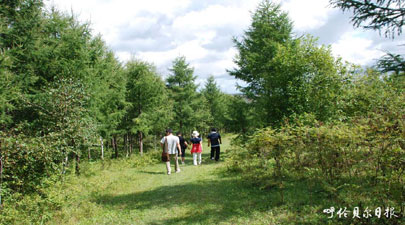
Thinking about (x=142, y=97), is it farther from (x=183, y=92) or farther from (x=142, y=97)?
(x=183, y=92)

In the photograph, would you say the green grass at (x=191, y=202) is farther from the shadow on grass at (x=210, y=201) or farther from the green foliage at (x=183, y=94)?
the green foliage at (x=183, y=94)

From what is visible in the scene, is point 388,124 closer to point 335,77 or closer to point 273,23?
point 335,77

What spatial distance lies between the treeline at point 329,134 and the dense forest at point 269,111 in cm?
2

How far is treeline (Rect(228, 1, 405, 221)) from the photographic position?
4.07 meters

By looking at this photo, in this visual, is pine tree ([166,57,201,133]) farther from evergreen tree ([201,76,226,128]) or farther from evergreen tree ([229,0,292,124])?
evergreen tree ([201,76,226,128])

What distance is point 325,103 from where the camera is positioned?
7.33 meters

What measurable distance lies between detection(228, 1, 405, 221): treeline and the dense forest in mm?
24

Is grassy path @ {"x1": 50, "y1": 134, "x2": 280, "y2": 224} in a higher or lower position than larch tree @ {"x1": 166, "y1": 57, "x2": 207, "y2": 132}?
lower

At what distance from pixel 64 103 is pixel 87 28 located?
5.06 m

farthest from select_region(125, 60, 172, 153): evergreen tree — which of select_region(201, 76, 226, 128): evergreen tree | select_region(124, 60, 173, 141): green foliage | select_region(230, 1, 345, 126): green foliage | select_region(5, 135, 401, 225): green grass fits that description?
select_region(201, 76, 226, 128): evergreen tree

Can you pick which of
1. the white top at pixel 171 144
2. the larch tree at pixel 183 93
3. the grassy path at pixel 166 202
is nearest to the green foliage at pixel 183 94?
the larch tree at pixel 183 93

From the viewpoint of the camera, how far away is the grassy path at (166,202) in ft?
18.9

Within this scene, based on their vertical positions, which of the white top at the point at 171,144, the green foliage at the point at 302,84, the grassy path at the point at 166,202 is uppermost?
the green foliage at the point at 302,84

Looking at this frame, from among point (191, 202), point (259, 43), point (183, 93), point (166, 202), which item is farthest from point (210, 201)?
point (183, 93)
